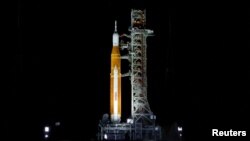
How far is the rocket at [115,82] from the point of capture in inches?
1969

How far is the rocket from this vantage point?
50000 mm

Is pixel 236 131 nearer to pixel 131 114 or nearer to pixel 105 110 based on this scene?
pixel 131 114

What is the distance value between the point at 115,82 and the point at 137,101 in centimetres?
236

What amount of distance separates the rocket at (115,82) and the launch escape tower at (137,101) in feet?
1.56

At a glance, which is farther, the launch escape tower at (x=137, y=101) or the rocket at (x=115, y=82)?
the rocket at (x=115, y=82)

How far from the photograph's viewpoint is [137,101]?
50031mm

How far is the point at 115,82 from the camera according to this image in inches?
1978

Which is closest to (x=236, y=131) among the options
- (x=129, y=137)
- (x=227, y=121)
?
(x=227, y=121)

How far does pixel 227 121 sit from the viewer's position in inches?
1978

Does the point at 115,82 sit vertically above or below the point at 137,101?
above

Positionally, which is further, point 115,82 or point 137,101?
point 115,82

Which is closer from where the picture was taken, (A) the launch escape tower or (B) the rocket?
(A) the launch escape tower

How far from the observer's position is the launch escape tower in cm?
4934

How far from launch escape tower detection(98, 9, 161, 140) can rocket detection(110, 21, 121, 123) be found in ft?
1.56
